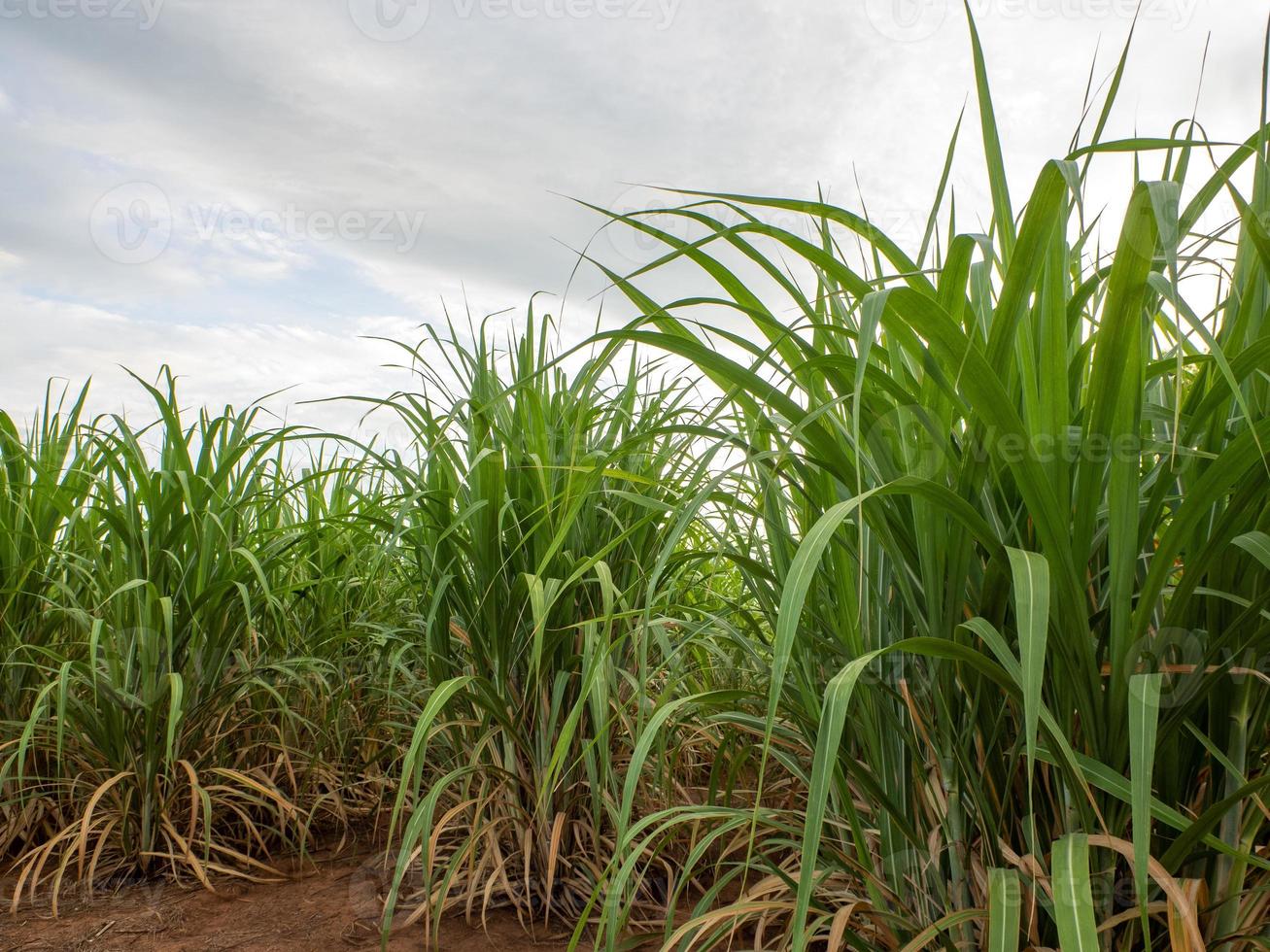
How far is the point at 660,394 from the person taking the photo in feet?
5.62

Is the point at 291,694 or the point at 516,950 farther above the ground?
the point at 291,694

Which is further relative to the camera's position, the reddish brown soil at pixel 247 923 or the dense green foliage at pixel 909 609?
the reddish brown soil at pixel 247 923

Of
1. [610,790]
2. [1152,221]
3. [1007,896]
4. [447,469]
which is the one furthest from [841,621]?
[447,469]

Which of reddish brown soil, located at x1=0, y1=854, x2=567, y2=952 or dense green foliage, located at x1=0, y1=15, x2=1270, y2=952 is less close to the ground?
dense green foliage, located at x1=0, y1=15, x2=1270, y2=952

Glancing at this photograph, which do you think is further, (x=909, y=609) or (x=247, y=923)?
(x=247, y=923)

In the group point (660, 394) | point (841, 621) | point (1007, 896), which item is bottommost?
point (1007, 896)

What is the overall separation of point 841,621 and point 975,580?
17cm

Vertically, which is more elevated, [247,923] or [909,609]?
[909,609]

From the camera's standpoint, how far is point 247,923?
152 centimetres

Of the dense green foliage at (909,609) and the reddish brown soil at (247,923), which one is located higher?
the dense green foliage at (909,609)

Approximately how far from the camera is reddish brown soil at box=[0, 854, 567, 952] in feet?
4.56

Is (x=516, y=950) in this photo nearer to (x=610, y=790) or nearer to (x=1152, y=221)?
(x=610, y=790)

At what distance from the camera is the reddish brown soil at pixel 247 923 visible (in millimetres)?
1391

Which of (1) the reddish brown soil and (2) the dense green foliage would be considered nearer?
(2) the dense green foliage
